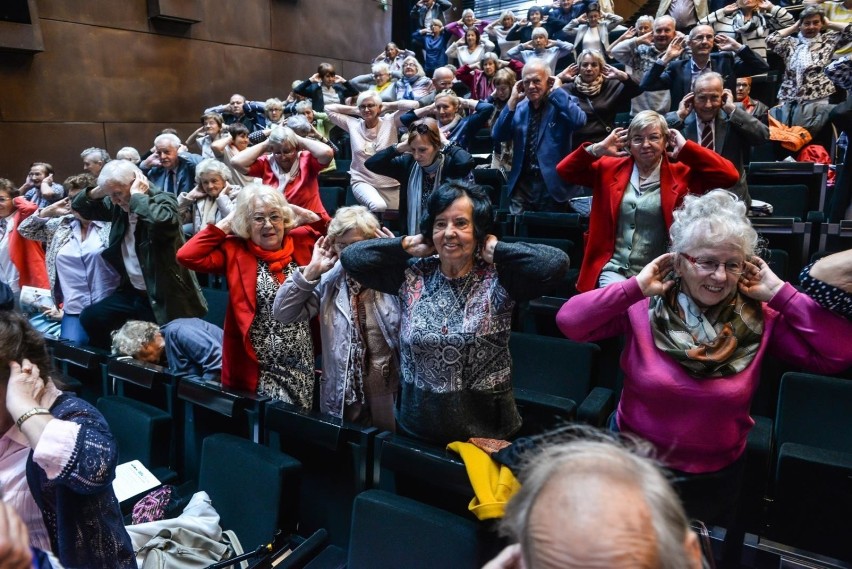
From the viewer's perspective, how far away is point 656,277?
3.69ft

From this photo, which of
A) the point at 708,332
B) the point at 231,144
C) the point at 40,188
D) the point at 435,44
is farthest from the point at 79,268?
the point at 435,44

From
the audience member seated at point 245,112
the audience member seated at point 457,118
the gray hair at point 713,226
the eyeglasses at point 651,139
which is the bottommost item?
the gray hair at point 713,226

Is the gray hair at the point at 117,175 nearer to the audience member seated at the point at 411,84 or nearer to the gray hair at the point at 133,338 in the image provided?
the gray hair at the point at 133,338

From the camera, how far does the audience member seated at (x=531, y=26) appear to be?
485 cm

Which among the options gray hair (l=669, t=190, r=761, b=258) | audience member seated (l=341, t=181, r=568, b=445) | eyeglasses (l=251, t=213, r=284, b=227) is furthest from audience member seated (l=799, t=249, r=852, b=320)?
eyeglasses (l=251, t=213, r=284, b=227)

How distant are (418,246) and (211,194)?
1.71m

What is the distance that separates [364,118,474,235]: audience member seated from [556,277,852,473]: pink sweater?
1230 mm

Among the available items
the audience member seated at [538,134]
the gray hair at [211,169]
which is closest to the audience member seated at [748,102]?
the audience member seated at [538,134]

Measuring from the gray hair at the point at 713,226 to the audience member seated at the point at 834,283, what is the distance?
4.3 inches

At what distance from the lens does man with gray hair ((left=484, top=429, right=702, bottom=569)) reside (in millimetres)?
477

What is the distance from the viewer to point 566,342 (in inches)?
67.9

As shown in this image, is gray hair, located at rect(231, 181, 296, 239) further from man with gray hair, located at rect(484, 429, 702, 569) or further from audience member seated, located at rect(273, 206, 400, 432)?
man with gray hair, located at rect(484, 429, 702, 569)

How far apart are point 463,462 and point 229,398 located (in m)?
0.70

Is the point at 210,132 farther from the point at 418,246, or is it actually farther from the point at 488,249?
the point at 488,249
